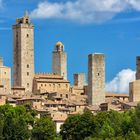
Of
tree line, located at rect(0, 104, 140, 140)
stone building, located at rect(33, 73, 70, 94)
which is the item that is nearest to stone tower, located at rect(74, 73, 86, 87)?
stone building, located at rect(33, 73, 70, 94)

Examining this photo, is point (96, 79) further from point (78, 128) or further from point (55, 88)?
point (78, 128)

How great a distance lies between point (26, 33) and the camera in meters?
118

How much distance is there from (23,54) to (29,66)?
71.3 inches

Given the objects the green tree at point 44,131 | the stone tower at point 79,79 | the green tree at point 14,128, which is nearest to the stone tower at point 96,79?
the stone tower at point 79,79

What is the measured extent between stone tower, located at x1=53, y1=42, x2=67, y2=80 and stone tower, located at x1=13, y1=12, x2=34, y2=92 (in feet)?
29.9

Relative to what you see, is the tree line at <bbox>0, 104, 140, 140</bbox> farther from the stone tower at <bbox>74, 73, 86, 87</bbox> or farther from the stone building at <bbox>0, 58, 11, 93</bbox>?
the stone tower at <bbox>74, 73, 86, 87</bbox>

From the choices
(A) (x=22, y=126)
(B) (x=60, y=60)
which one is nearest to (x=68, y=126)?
(A) (x=22, y=126)

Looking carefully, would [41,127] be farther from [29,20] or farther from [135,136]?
[29,20]

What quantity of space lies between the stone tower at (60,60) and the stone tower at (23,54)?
29.9 feet

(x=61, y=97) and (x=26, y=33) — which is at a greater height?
(x=26, y=33)

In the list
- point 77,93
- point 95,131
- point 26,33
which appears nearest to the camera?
point 95,131

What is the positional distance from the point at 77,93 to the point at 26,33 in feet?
40.6

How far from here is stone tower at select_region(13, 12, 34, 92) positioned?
372 ft

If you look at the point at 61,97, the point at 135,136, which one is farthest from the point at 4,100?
the point at 135,136
